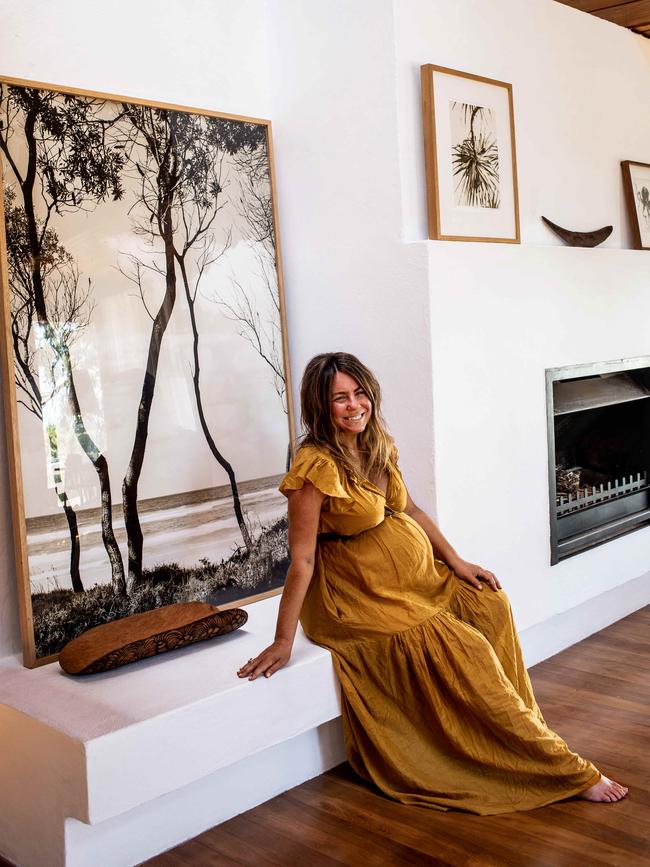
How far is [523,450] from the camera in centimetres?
346

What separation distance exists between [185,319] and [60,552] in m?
0.82

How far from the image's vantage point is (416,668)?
259cm

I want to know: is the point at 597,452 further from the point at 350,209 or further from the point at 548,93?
the point at 350,209

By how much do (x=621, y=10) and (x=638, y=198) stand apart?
2.54ft

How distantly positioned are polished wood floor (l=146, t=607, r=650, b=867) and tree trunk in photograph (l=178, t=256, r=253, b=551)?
0.83 meters

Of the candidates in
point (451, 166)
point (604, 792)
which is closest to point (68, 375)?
point (451, 166)

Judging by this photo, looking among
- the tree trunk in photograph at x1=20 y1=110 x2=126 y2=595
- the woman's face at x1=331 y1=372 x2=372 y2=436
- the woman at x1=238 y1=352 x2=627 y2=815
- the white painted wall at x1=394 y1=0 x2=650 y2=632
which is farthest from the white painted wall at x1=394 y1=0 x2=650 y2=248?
the tree trunk in photograph at x1=20 y1=110 x2=126 y2=595

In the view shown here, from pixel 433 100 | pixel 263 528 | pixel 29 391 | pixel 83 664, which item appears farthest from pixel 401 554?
pixel 433 100

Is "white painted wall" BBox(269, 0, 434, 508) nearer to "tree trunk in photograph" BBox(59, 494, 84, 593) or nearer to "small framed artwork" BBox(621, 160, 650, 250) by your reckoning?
"tree trunk in photograph" BBox(59, 494, 84, 593)

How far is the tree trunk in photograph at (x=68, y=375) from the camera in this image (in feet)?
8.71

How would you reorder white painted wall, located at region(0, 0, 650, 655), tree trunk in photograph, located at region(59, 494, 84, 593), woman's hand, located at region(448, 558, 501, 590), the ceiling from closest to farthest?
tree trunk in photograph, located at region(59, 494, 84, 593)
woman's hand, located at region(448, 558, 501, 590)
white painted wall, located at region(0, 0, 650, 655)
the ceiling

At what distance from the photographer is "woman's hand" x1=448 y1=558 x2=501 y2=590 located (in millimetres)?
2852

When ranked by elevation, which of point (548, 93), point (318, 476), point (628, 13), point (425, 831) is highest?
point (628, 13)

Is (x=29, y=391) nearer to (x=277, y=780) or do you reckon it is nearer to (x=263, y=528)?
(x=263, y=528)
